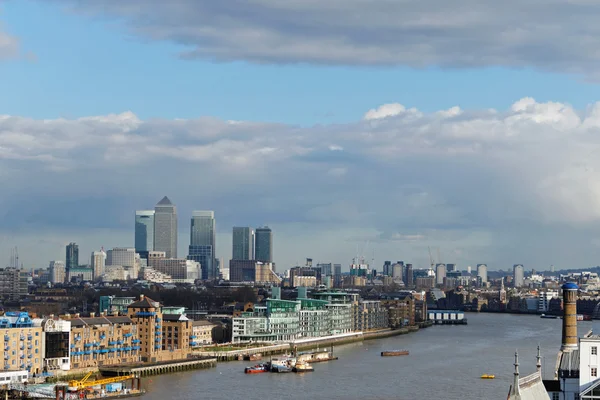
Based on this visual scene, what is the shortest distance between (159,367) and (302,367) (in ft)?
24.0

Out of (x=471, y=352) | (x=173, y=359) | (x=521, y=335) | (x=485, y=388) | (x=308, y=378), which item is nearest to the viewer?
(x=485, y=388)

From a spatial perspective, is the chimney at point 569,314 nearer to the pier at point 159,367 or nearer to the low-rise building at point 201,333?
the pier at point 159,367

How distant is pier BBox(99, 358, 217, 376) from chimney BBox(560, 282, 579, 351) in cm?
1957

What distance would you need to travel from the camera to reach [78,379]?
1937 inches

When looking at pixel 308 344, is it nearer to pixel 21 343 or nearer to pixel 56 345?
pixel 56 345

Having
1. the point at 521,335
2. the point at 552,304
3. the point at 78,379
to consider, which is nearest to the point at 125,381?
the point at 78,379

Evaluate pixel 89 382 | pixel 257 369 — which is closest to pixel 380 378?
pixel 257 369

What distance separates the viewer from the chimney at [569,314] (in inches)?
1655

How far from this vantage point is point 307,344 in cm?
7556

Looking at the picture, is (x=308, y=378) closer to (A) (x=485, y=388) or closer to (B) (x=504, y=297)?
(A) (x=485, y=388)

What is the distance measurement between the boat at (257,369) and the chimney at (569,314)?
16884 millimetres

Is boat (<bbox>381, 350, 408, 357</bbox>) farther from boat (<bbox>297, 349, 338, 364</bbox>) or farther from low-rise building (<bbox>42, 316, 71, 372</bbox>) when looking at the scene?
low-rise building (<bbox>42, 316, 71, 372</bbox>)

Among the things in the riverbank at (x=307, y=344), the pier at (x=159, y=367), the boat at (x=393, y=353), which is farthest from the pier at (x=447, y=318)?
the pier at (x=159, y=367)

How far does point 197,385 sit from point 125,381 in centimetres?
309
